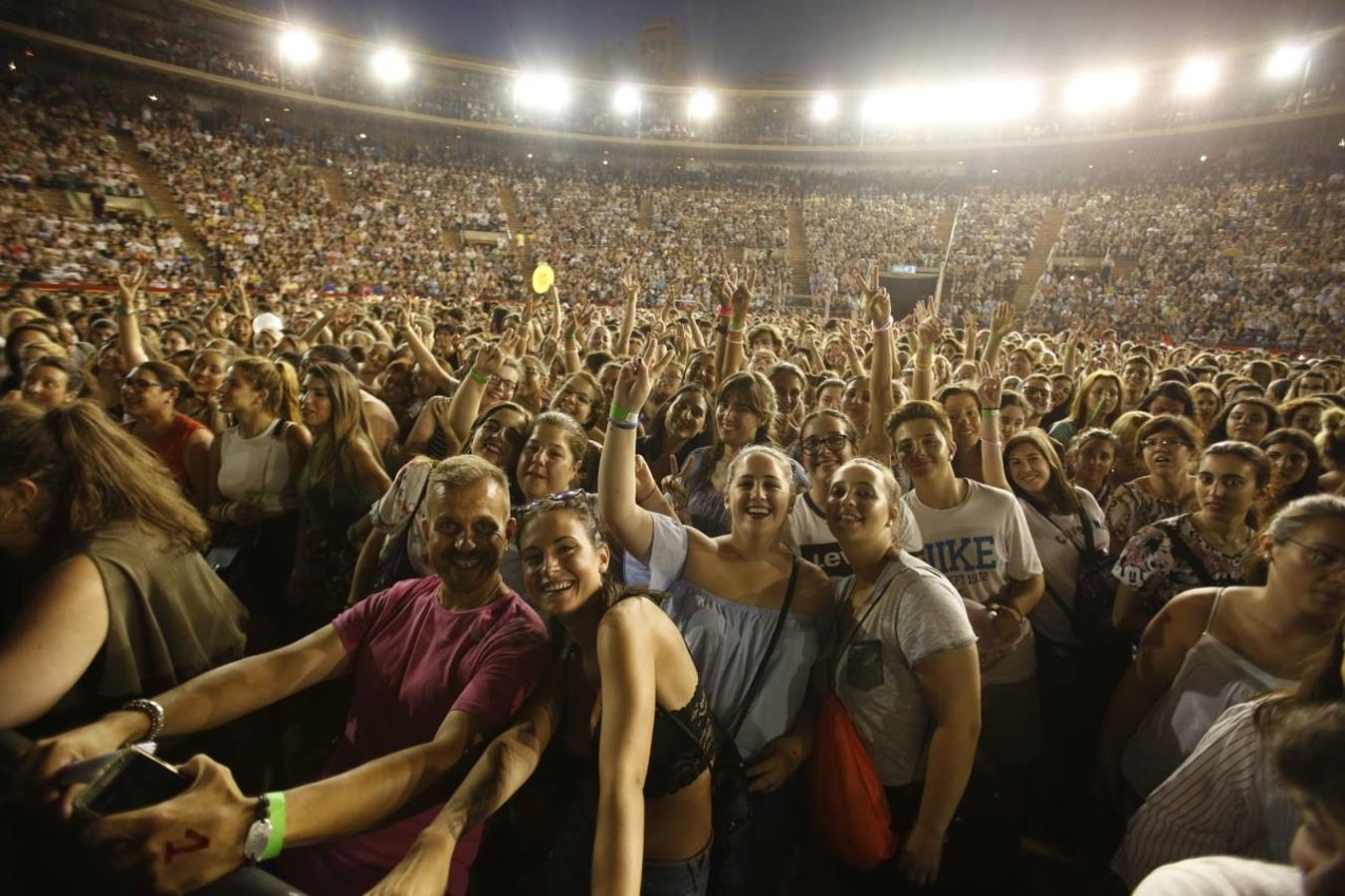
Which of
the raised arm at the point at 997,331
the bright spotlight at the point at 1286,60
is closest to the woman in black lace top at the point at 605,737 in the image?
the raised arm at the point at 997,331

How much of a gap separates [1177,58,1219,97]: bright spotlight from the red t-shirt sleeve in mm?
38633

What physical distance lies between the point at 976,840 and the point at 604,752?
156 centimetres

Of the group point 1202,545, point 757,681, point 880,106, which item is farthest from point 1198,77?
point 757,681

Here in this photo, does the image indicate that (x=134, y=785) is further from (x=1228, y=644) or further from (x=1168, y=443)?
(x=1168, y=443)

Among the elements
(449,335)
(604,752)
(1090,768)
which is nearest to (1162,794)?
(1090,768)

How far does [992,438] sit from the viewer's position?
11.8 feet

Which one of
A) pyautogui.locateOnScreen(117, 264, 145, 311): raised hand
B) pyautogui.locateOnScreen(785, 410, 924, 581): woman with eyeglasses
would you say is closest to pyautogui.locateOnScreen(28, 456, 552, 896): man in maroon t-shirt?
pyautogui.locateOnScreen(785, 410, 924, 581): woman with eyeglasses

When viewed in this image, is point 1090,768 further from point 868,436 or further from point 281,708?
point 281,708

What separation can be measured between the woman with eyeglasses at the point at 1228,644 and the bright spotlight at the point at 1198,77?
122 feet

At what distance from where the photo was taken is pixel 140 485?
6.64ft

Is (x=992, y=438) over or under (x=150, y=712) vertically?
over

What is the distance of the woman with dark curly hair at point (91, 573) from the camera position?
1.68 metres

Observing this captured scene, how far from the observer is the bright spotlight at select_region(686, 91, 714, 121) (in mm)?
37469

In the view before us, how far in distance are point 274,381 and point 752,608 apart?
10.6ft
